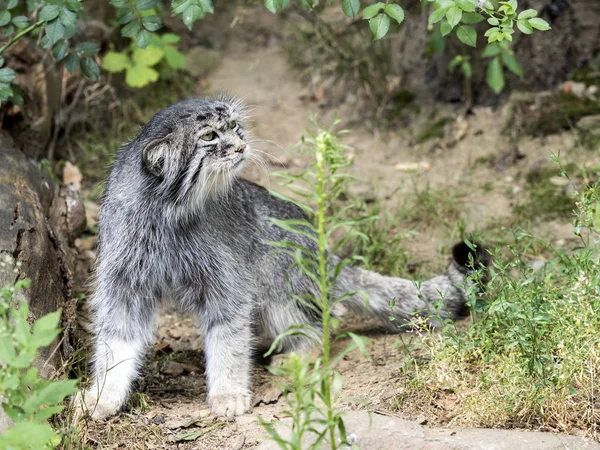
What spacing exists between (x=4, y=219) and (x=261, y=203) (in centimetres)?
148

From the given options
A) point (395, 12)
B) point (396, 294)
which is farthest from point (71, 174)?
point (395, 12)

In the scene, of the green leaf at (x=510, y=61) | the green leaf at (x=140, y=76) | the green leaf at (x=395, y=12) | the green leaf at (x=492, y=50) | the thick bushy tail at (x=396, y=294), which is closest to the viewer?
the green leaf at (x=395, y=12)

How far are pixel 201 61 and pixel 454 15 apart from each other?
492cm

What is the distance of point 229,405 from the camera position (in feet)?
13.3

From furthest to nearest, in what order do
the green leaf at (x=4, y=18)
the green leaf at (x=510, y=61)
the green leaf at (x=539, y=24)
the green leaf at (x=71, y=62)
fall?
the green leaf at (x=510, y=61), the green leaf at (x=71, y=62), the green leaf at (x=4, y=18), the green leaf at (x=539, y=24)

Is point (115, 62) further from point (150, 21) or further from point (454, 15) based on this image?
point (454, 15)

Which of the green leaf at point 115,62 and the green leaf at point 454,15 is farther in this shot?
the green leaf at point 115,62

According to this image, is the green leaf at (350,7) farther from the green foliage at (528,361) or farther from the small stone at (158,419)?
the small stone at (158,419)

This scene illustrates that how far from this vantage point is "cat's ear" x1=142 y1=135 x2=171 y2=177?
405 cm

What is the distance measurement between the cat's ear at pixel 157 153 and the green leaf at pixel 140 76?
2.88 metres

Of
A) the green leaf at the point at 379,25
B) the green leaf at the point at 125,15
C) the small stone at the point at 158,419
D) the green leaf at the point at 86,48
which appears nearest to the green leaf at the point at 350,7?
the green leaf at the point at 379,25

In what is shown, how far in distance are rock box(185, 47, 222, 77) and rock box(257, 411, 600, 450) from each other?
17.5 feet

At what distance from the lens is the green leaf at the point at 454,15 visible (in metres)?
3.62

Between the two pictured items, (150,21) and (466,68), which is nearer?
(150,21)
